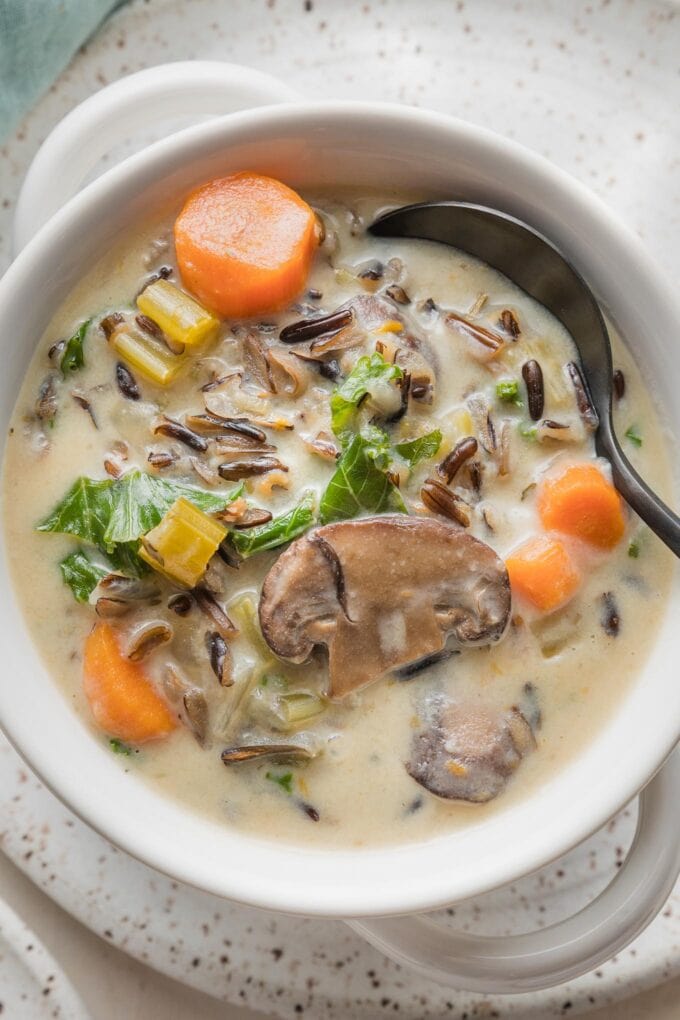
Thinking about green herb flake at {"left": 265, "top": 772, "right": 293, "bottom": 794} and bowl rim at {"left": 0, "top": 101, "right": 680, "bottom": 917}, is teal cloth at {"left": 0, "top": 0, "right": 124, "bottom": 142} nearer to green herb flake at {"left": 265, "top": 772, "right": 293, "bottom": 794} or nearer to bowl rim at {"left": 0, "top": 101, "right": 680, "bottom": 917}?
bowl rim at {"left": 0, "top": 101, "right": 680, "bottom": 917}

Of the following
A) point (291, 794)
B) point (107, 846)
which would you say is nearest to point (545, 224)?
point (291, 794)

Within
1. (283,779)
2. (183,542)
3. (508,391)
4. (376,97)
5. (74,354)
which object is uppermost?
(376,97)

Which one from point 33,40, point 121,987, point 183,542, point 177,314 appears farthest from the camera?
point 121,987

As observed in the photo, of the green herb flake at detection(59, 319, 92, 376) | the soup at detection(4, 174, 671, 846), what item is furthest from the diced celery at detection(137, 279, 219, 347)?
the green herb flake at detection(59, 319, 92, 376)

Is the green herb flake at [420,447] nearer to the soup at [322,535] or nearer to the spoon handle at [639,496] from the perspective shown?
the soup at [322,535]

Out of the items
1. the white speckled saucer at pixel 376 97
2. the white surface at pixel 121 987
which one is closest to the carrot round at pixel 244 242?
the white speckled saucer at pixel 376 97

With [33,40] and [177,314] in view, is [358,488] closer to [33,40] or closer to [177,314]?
[177,314]

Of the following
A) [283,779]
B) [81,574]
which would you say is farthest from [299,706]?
[81,574]

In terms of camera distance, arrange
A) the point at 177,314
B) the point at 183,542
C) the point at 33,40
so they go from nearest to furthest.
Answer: the point at 183,542, the point at 177,314, the point at 33,40

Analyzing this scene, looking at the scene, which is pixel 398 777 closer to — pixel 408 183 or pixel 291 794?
pixel 291 794
